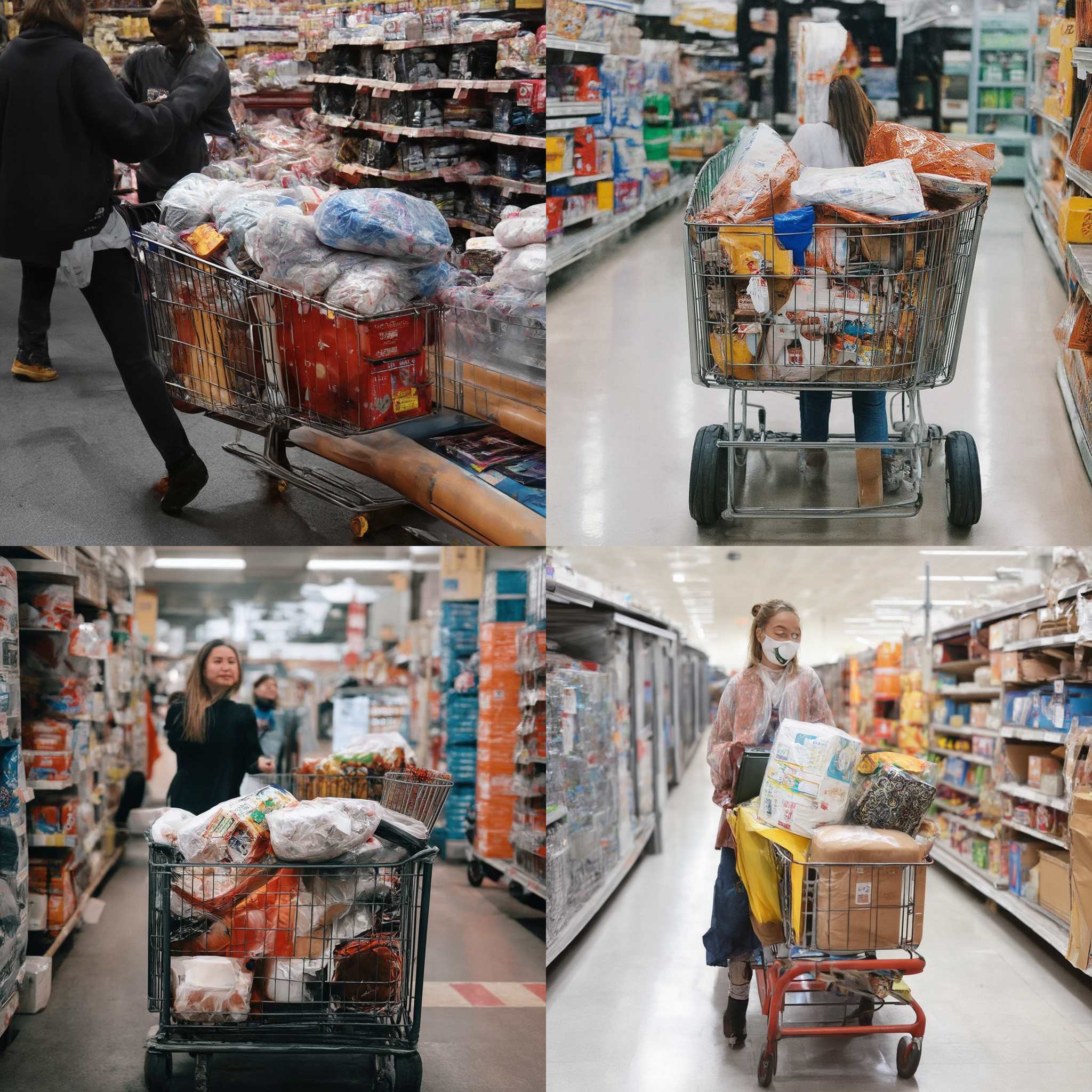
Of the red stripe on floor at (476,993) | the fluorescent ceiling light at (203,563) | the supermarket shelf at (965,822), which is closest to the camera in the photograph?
the red stripe on floor at (476,993)

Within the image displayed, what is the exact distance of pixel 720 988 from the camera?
11.7ft

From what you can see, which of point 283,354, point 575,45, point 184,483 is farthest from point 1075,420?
point 575,45

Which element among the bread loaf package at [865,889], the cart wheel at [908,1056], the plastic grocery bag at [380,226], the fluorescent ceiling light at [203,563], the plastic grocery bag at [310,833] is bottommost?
the fluorescent ceiling light at [203,563]

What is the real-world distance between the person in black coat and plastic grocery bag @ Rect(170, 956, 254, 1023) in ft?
6.01

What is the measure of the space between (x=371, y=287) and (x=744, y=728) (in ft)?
5.53

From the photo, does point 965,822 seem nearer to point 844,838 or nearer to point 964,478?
point 964,478

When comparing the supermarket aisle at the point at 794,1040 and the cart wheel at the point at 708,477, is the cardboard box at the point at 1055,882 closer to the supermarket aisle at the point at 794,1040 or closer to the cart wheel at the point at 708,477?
the supermarket aisle at the point at 794,1040

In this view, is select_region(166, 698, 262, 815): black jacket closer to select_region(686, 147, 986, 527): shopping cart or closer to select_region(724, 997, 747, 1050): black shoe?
select_region(724, 997, 747, 1050): black shoe

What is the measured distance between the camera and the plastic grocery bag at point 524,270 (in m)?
3.54

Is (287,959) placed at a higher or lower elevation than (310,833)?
lower

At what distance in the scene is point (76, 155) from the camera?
3262 millimetres

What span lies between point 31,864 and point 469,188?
15.7 ft

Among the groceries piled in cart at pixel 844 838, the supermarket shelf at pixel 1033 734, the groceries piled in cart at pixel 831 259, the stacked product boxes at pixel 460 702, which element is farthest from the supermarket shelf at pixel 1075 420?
the stacked product boxes at pixel 460 702

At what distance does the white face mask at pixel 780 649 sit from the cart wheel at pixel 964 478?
95 cm
